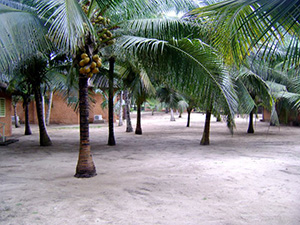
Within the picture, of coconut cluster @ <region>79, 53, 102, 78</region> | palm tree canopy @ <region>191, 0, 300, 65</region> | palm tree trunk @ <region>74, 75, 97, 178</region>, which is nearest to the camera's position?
palm tree canopy @ <region>191, 0, 300, 65</region>

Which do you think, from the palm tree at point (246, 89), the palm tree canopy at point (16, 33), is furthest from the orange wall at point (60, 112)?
the palm tree canopy at point (16, 33)

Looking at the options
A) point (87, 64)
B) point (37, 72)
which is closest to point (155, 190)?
point (87, 64)

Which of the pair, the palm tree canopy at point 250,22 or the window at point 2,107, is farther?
the window at point 2,107

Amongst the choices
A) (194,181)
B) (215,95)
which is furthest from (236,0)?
(194,181)

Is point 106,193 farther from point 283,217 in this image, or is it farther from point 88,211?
point 283,217

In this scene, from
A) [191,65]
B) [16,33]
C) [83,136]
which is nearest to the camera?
[16,33]

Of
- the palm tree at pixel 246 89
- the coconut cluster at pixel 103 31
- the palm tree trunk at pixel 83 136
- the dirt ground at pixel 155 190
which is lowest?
the dirt ground at pixel 155 190

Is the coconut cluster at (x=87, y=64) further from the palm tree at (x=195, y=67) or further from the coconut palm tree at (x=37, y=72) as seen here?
the coconut palm tree at (x=37, y=72)

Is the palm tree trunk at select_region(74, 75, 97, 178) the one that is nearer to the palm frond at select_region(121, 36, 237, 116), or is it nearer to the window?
the palm frond at select_region(121, 36, 237, 116)

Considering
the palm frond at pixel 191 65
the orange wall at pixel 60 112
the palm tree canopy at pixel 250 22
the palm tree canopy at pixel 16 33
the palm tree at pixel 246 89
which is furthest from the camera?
the orange wall at pixel 60 112

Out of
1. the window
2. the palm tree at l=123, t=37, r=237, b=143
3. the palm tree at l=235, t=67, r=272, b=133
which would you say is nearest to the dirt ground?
the palm tree at l=123, t=37, r=237, b=143

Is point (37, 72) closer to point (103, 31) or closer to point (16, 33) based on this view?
point (103, 31)

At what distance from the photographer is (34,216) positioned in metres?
3.58

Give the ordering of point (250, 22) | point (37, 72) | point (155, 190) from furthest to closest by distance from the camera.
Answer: point (37, 72), point (155, 190), point (250, 22)
